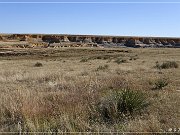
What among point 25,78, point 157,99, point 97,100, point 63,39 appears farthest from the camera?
point 63,39

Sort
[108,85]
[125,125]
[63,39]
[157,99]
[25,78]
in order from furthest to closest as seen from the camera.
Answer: [63,39]
[25,78]
[108,85]
[157,99]
[125,125]

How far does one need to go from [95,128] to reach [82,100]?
1877 mm

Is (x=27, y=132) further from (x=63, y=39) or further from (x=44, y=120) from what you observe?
(x=63, y=39)

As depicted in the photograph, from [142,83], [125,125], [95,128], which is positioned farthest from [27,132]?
[142,83]

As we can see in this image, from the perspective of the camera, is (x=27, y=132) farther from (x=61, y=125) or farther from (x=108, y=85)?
(x=108, y=85)

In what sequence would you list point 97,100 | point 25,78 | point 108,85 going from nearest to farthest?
1. point 97,100
2. point 108,85
3. point 25,78

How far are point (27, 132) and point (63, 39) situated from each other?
126 meters

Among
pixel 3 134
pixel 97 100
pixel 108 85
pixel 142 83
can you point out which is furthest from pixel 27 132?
pixel 142 83

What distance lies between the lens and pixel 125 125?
6.76 meters

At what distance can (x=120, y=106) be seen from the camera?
7902mm

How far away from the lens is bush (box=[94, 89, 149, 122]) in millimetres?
7518

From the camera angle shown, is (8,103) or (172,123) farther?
(8,103)

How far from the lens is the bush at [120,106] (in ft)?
24.7

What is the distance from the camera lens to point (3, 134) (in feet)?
21.1
